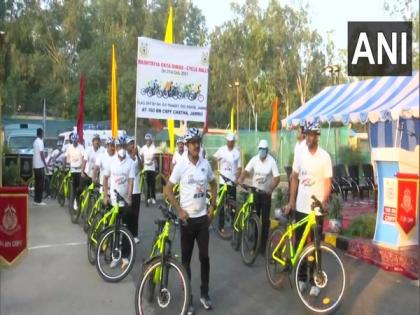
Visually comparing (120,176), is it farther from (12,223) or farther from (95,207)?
(12,223)

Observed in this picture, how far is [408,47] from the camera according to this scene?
151 cm

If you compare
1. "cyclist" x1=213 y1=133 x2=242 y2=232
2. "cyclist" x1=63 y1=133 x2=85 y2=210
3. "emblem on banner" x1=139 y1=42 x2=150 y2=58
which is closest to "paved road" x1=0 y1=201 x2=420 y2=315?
"cyclist" x1=213 y1=133 x2=242 y2=232

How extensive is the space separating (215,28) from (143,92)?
117 ft

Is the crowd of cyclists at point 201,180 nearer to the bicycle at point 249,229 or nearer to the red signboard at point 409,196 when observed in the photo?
the bicycle at point 249,229

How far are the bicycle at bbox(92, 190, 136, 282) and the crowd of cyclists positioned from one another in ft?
0.21

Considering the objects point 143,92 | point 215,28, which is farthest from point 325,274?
point 215,28

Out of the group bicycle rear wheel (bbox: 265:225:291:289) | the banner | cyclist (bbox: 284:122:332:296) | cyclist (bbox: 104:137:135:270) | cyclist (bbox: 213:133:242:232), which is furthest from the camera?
the banner

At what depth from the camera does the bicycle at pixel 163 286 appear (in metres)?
5.32

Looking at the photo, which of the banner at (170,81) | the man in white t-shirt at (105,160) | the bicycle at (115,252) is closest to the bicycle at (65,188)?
the banner at (170,81)

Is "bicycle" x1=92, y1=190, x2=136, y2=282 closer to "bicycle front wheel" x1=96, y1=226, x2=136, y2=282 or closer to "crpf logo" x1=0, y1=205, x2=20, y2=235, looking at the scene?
"bicycle front wheel" x1=96, y1=226, x2=136, y2=282

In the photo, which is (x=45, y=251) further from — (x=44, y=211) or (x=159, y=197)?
(x=159, y=197)

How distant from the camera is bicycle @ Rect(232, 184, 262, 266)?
8.06 metres

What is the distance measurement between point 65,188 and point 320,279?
10.1m

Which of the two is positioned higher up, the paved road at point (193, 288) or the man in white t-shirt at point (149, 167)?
the man in white t-shirt at point (149, 167)
